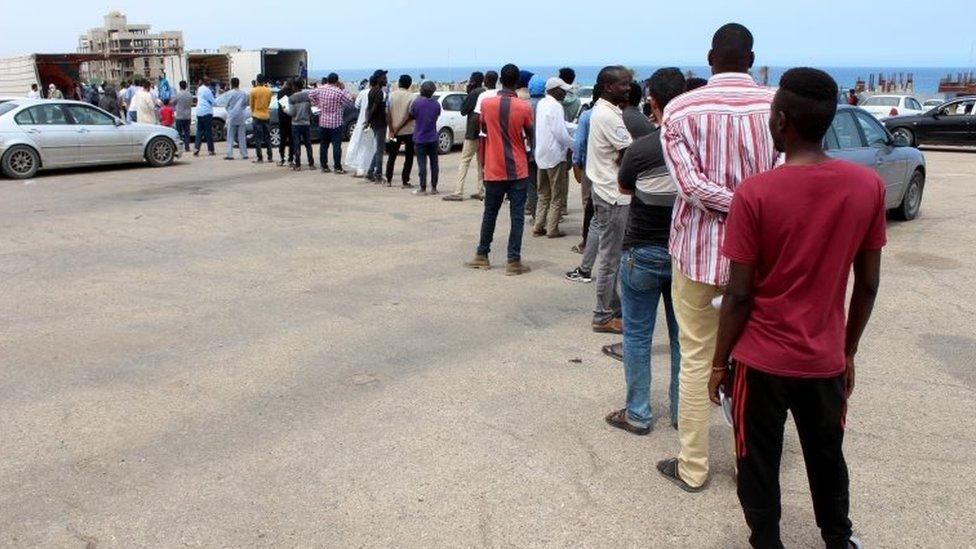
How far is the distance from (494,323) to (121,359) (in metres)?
2.75

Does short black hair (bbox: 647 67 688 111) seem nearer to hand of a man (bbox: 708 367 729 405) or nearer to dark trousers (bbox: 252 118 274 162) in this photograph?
hand of a man (bbox: 708 367 729 405)

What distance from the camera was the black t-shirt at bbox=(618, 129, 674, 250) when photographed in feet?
13.6

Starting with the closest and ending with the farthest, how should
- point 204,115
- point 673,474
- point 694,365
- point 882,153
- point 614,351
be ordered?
point 694,365
point 673,474
point 614,351
point 882,153
point 204,115

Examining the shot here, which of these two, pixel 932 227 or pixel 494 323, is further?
pixel 932 227

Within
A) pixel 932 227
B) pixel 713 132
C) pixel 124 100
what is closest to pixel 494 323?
pixel 713 132

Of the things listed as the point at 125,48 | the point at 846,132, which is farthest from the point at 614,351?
the point at 125,48

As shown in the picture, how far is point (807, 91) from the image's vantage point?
9.26 ft

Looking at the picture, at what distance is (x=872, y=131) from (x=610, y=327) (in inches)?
231

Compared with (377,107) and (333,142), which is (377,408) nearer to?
(377,107)

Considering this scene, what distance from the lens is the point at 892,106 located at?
2562 centimetres

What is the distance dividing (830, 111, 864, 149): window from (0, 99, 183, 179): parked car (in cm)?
1304

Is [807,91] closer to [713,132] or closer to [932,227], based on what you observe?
[713,132]

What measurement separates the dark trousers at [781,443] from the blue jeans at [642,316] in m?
1.14

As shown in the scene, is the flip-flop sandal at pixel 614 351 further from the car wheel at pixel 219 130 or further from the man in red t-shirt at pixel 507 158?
the car wheel at pixel 219 130
